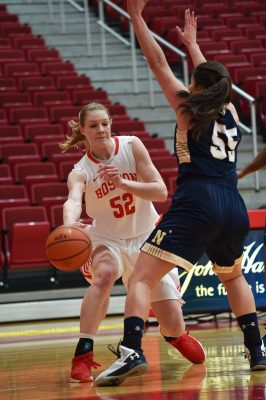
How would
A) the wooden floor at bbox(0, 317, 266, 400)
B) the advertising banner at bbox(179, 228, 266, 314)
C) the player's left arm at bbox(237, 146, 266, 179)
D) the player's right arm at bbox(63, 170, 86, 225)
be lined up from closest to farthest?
the wooden floor at bbox(0, 317, 266, 400) → the player's left arm at bbox(237, 146, 266, 179) → the player's right arm at bbox(63, 170, 86, 225) → the advertising banner at bbox(179, 228, 266, 314)

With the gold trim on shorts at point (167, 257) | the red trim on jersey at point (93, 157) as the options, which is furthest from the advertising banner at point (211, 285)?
the gold trim on shorts at point (167, 257)

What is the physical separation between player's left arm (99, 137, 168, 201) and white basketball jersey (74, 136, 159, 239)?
0.20 ft

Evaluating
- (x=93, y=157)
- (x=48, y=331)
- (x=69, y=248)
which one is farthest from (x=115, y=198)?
(x=48, y=331)

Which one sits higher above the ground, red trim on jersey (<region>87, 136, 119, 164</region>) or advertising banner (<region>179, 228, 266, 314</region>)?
red trim on jersey (<region>87, 136, 119, 164</region>)

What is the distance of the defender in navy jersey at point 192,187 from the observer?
203 inches

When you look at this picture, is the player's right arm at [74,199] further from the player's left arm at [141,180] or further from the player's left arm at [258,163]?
the player's left arm at [258,163]

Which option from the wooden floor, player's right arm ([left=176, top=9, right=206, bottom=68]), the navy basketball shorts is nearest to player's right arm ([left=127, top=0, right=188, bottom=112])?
the navy basketball shorts

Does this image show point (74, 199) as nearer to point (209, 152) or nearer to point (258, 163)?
point (209, 152)

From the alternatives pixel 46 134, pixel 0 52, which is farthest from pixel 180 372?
pixel 0 52

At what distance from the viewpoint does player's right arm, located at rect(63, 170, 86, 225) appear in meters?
5.56

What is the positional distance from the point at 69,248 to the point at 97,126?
3.15 ft

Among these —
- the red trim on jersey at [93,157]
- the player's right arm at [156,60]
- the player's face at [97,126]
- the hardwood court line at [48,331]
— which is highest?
the player's right arm at [156,60]

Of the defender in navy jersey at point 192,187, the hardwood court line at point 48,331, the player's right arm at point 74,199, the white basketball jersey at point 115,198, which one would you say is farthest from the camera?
the hardwood court line at point 48,331

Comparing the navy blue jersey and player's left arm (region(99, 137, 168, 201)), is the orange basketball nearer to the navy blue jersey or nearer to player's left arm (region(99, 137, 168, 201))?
player's left arm (region(99, 137, 168, 201))
